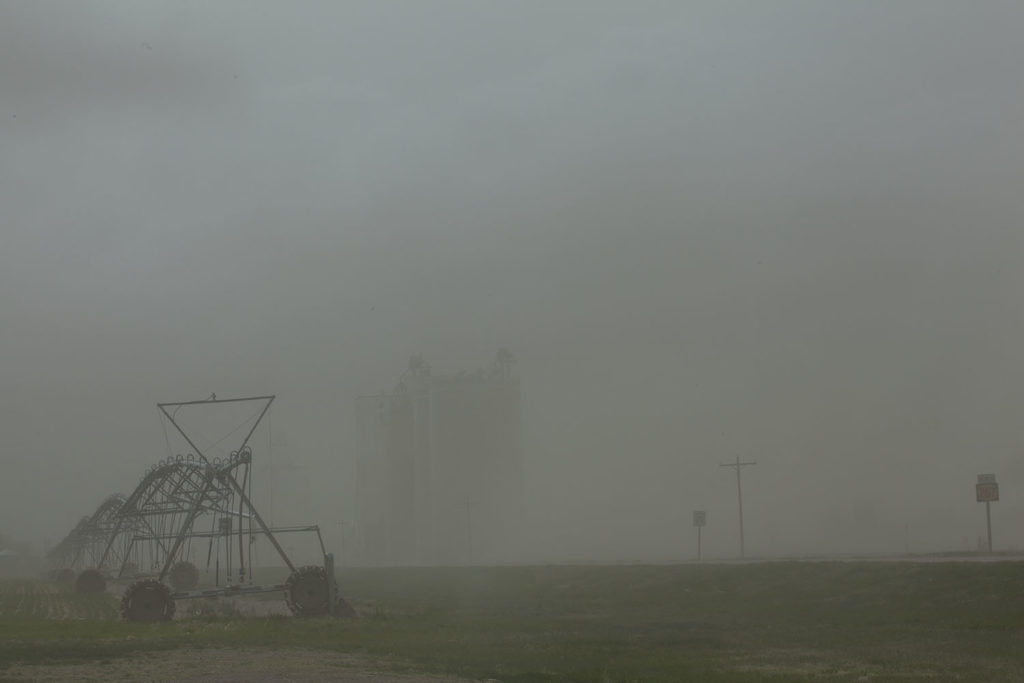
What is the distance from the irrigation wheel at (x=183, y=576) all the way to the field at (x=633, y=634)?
15826 mm

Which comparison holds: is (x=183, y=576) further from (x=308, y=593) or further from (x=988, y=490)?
(x=988, y=490)

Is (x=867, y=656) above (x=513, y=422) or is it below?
below

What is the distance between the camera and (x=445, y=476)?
465ft

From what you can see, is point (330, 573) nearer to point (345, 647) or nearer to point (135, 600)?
point (135, 600)

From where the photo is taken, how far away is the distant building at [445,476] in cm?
14275

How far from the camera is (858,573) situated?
153 feet

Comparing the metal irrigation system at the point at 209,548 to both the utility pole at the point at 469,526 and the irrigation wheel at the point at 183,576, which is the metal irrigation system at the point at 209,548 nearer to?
the irrigation wheel at the point at 183,576

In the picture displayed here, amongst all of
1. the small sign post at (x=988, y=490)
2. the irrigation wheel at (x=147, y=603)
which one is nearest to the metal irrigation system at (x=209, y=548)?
the irrigation wheel at (x=147, y=603)

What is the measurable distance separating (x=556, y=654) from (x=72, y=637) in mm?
15517

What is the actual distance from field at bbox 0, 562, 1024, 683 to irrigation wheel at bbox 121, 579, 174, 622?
1.99 meters

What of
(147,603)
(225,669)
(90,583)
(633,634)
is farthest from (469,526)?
(225,669)

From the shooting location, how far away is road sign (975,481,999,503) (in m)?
64.7

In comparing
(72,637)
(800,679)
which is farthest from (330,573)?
(800,679)

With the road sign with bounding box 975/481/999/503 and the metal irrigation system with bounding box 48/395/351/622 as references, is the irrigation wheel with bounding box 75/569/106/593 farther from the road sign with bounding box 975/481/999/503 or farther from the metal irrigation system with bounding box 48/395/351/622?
the road sign with bounding box 975/481/999/503
